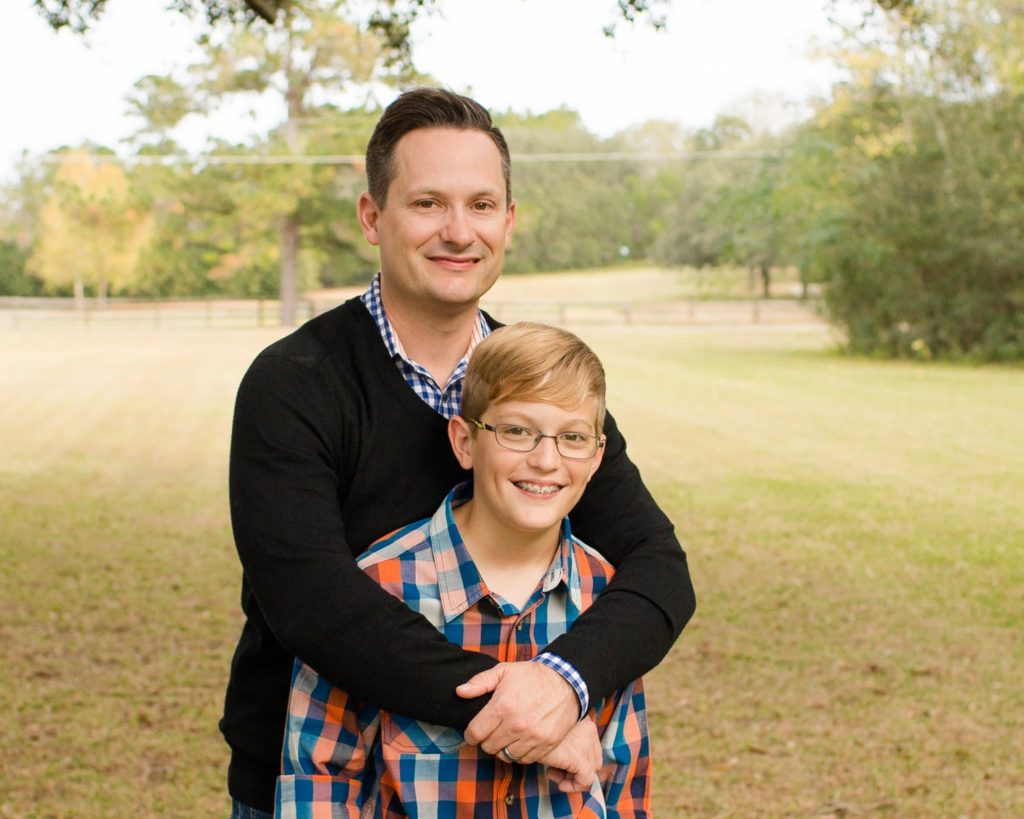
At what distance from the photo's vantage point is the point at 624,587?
1.93 m

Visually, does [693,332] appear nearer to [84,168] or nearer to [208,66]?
[208,66]

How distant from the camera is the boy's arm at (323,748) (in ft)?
5.97

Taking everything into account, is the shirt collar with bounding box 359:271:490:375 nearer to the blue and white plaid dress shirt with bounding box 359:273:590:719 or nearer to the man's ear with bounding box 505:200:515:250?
the blue and white plaid dress shirt with bounding box 359:273:590:719

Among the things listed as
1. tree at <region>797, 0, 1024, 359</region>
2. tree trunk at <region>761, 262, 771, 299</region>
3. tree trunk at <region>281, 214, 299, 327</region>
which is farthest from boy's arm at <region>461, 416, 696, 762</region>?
tree trunk at <region>761, 262, 771, 299</region>

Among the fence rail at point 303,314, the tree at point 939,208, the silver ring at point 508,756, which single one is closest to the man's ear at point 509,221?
the silver ring at point 508,756

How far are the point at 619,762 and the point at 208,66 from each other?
38.6m

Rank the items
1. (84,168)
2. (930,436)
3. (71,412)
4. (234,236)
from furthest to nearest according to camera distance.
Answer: (84,168), (234,236), (71,412), (930,436)

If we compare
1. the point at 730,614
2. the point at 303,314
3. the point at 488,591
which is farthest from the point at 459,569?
the point at 303,314

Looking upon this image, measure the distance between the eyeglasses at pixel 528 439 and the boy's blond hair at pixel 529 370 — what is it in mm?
40

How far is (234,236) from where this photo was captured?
43094mm

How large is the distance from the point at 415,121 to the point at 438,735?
3.02 ft

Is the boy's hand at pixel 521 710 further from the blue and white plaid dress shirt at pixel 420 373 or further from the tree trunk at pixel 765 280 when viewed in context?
the tree trunk at pixel 765 280

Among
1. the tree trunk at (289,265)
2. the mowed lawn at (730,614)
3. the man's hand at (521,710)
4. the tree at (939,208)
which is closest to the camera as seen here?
the man's hand at (521,710)

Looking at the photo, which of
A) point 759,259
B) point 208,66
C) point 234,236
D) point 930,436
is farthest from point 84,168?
point 930,436
